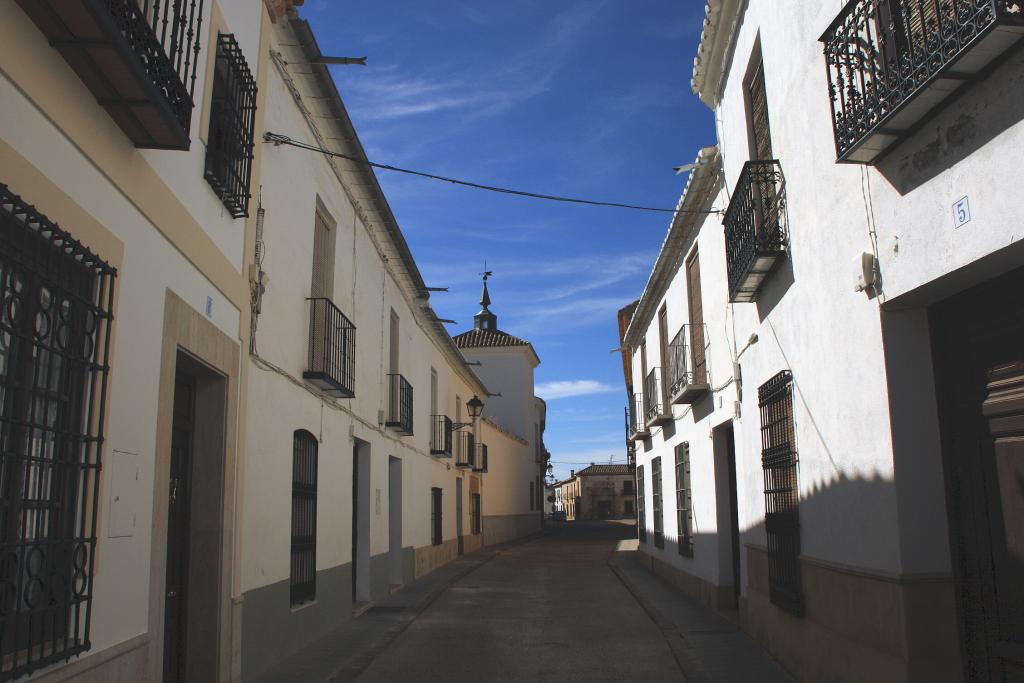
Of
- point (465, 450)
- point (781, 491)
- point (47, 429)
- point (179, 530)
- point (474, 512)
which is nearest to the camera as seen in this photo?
point (47, 429)

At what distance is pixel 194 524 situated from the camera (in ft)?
19.7

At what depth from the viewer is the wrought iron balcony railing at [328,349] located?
8609mm

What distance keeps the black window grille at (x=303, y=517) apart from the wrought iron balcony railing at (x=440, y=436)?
8653mm

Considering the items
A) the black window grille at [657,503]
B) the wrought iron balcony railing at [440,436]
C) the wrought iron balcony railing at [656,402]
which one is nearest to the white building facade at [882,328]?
the wrought iron balcony railing at [656,402]

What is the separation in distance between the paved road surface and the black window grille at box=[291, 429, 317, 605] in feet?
3.37

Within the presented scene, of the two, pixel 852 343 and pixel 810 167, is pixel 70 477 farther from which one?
pixel 810 167

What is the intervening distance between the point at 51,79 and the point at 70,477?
1689 millimetres

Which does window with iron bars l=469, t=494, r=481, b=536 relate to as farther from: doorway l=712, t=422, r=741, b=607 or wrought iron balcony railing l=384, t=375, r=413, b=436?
doorway l=712, t=422, r=741, b=607

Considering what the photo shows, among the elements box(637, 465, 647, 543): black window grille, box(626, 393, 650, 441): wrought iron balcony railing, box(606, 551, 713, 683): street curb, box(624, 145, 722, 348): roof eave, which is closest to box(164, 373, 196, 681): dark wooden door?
box(606, 551, 713, 683): street curb

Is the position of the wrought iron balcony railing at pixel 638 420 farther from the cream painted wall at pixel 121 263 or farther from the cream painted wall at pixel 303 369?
the cream painted wall at pixel 121 263

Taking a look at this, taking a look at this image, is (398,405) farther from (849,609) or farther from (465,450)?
(465,450)

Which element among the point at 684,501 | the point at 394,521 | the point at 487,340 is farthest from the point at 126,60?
the point at 487,340

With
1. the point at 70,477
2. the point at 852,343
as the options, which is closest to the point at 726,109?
the point at 852,343

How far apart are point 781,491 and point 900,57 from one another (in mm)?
3892
